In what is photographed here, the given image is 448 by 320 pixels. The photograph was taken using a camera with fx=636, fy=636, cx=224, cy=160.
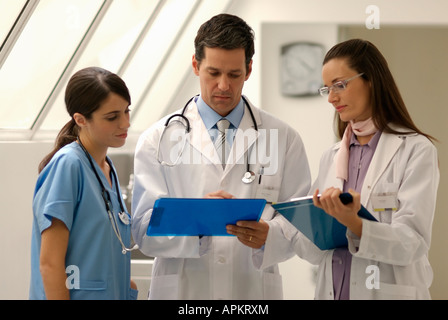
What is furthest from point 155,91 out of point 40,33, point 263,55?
point 40,33

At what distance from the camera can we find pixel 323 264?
169 cm

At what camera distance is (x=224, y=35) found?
1785 mm

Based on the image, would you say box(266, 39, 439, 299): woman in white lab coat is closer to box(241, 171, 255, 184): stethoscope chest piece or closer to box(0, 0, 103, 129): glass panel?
box(241, 171, 255, 184): stethoscope chest piece

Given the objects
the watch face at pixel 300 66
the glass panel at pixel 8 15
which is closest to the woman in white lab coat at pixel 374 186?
the glass panel at pixel 8 15

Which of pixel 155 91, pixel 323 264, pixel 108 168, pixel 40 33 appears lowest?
pixel 323 264

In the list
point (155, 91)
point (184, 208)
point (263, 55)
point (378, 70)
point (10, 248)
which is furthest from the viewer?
point (155, 91)

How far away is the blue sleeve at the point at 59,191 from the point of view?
1.55 metres

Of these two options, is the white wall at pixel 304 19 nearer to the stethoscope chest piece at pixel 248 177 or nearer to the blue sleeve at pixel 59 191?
the stethoscope chest piece at pixel 248 177

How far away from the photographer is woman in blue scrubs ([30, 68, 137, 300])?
61.0 inches

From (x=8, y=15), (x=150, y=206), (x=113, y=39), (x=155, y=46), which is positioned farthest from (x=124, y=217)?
(x=155, y=46)

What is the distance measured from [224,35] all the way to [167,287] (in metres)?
0.72

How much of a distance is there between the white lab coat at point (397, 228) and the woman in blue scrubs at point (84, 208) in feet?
1.84

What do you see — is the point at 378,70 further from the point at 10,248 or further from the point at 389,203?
the point at 10,248

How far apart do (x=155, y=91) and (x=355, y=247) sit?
10.5ft
